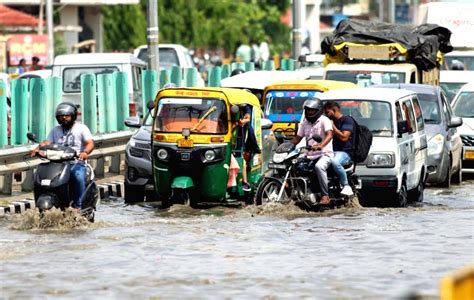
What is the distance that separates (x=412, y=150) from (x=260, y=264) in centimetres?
684

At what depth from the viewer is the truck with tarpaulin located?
26.9m

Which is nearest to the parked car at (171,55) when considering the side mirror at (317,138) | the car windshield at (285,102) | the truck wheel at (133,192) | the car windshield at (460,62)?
the car windshield at (460,62)

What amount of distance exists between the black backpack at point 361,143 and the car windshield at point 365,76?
8819mm

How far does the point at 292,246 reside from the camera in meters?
14.2

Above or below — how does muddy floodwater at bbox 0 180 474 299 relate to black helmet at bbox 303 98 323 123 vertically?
below

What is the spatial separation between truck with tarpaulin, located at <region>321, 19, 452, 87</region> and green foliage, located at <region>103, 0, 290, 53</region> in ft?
135

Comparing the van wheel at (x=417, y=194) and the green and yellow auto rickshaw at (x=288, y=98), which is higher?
the green and yellow auto rickshaw at (x=288, y=98)

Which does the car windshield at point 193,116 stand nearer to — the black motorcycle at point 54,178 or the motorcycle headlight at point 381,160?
the motorcycle headlight at point 381,160

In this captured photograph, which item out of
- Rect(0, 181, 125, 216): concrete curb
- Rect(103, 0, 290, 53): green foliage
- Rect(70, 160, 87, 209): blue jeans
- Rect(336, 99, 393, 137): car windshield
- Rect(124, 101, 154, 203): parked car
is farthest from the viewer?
Rect(103, 0, 290, 53): green foliage

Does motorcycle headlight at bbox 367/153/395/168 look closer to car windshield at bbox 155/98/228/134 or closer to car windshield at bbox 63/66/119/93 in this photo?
car windshield at bbox 155/98/228/134

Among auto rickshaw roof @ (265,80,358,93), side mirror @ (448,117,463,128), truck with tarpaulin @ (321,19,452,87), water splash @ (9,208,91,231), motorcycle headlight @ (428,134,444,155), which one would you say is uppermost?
truck with tarpaulin @ (321,19,452,87)

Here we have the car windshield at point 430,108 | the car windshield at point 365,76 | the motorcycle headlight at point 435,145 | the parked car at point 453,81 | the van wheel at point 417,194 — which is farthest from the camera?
the parked car at point 453,81

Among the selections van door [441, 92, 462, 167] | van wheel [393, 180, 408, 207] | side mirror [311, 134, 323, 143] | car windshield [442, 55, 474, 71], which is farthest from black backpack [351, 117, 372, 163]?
car windshield [442, 55, 474, 71]

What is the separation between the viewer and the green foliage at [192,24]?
72125mm
